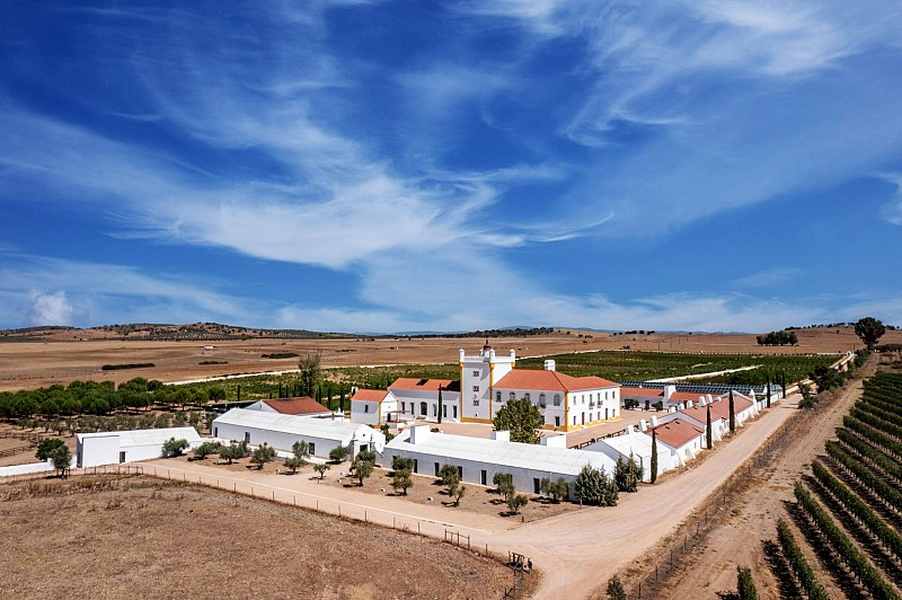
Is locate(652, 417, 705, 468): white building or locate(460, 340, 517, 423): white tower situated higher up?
locate(460, 340, 517, 423): white tower

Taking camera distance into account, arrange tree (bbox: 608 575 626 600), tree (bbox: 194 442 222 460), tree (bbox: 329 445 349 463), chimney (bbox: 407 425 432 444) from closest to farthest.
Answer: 1. tree (bbox: 608 575 626 600)
2. chimney (bbox: 407 425 432 444)
3. tree (bbox: 329 445 349 463)
4. tree (bbox: 194 442 222 460)

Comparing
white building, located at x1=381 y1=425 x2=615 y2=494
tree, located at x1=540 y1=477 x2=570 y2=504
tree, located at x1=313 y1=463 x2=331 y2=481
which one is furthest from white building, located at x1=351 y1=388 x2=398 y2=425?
tree, located at x1=540 y1=477 x2=570 y2=504

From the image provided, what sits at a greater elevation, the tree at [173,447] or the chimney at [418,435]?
the chimney at [418,435]

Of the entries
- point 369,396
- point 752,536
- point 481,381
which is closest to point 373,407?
point 369,396

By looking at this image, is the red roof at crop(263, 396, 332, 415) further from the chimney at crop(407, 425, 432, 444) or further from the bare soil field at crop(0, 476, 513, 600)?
the bare soil field at crop(0, 476, 513, 600)

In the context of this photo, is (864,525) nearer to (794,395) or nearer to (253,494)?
(253,494)

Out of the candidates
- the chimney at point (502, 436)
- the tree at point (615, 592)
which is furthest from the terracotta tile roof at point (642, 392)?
the tree at point (615, 592)

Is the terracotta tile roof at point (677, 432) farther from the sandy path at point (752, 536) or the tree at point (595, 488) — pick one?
the tree at point (595, 488)
